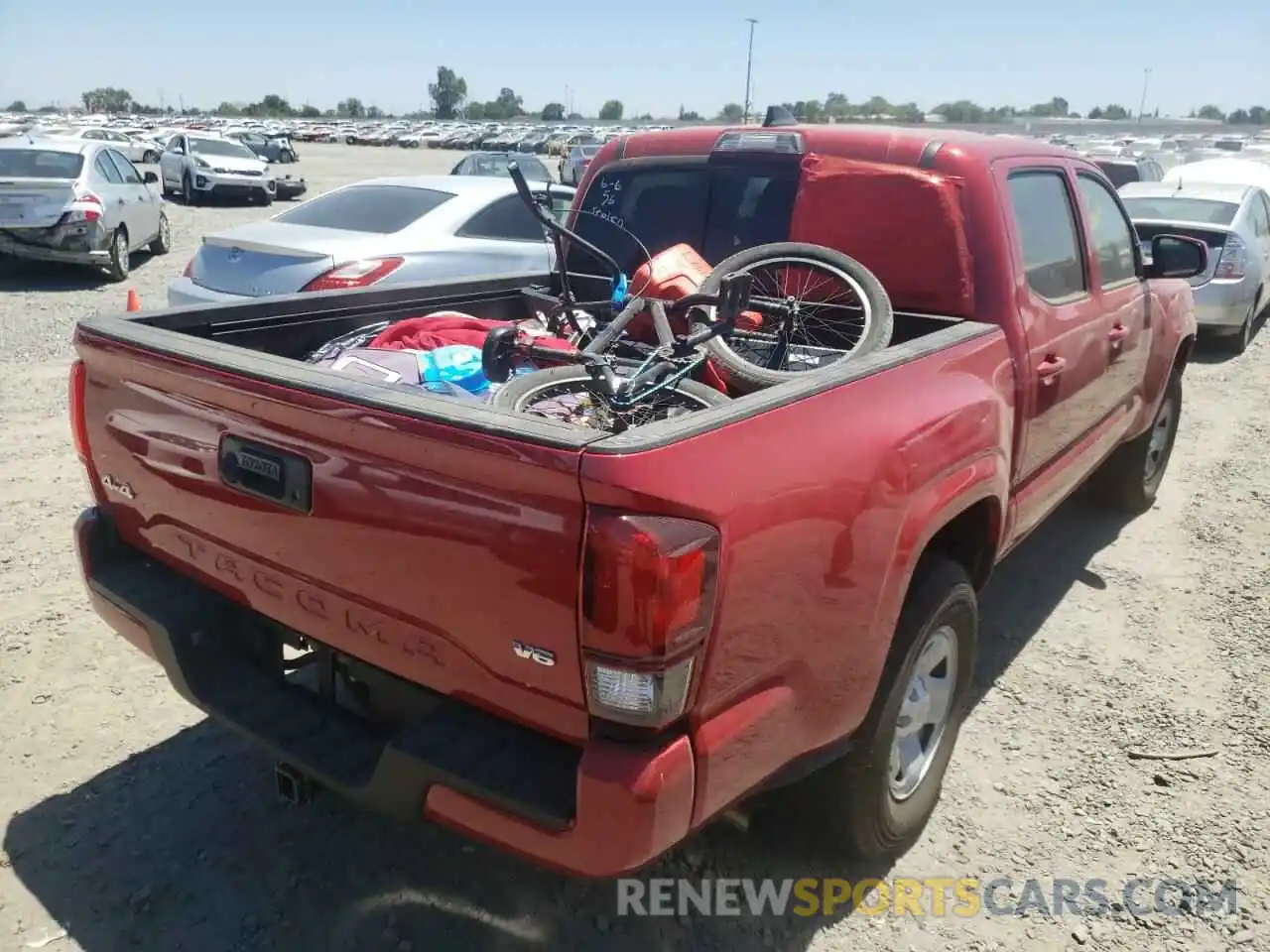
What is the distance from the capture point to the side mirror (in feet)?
15.5

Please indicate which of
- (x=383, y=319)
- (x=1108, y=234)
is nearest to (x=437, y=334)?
(x=383, y=319)

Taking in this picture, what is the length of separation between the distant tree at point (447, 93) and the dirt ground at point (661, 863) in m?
133

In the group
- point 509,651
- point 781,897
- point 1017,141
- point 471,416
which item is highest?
point 1017,141

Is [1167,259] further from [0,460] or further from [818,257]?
[0,460]

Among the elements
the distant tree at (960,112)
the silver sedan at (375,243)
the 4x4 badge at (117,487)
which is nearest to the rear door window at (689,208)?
the 4x4 badge at (117,487)

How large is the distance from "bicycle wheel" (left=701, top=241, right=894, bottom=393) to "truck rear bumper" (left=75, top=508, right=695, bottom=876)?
62.3 inches

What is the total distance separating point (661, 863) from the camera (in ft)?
9.66

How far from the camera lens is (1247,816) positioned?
10.8 ft

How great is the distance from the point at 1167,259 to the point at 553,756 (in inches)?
160

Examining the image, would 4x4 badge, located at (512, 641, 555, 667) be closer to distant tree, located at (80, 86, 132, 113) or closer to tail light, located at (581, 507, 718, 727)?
tail light, located at (581, 507, 718, 727)

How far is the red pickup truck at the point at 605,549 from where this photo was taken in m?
1.90

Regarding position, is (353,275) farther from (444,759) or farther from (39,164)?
(39,164)

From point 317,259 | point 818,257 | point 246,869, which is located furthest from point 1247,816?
point 317,259
